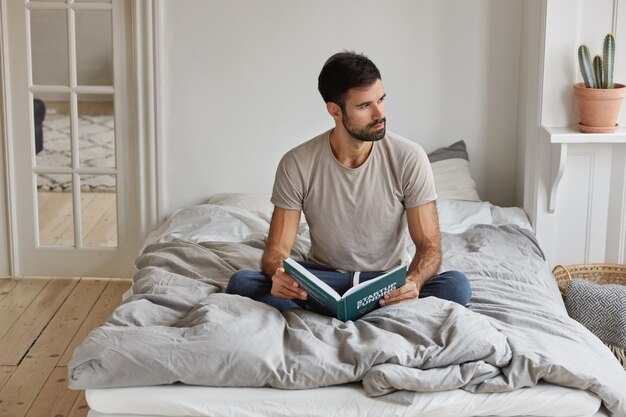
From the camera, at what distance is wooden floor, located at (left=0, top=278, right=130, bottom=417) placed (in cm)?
329

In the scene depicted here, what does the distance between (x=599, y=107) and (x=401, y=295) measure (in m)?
1.29

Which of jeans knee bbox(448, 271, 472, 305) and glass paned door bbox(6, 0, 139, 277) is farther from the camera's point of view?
glass paned door bbox(6, 0, 139, 277)

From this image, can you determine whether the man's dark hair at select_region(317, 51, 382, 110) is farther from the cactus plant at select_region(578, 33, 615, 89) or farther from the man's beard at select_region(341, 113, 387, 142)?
the cactus plant at select_region(578, 33, 615, 89)

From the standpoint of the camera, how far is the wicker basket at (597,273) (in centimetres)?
379

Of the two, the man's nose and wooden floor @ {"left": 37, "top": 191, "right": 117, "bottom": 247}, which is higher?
the man's nose

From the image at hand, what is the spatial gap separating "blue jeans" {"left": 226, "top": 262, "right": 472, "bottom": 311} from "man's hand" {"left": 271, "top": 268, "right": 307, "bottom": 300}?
8 cm

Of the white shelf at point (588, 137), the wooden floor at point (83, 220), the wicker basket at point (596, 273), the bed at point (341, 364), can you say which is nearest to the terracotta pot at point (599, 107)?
the white shelf at point (588, 137)

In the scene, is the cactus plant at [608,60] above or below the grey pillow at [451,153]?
above

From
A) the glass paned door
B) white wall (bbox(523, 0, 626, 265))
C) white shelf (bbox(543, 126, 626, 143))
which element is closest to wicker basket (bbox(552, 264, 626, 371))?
white wall (bbox(523, 0, 626, 265))

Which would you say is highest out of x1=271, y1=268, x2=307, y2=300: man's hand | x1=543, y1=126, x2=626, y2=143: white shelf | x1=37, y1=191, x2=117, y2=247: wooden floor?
x1=543, y1=126, x2=626, y2=143: white shelf

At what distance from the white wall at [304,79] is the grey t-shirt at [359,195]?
134 centimetres

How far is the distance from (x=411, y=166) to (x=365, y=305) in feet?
1.53

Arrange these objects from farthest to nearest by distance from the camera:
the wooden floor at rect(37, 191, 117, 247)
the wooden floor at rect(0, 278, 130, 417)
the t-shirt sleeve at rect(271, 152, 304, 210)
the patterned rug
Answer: the patterned rug, the wooden floor at rect(37, 191, 117, 247), the wooden floor at rect(0, 278, 130, 417), the t-shirt sleeve at rect(271, 152, 304, 210)

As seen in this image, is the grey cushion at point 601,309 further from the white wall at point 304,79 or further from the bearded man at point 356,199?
the white wall at point 304,79
